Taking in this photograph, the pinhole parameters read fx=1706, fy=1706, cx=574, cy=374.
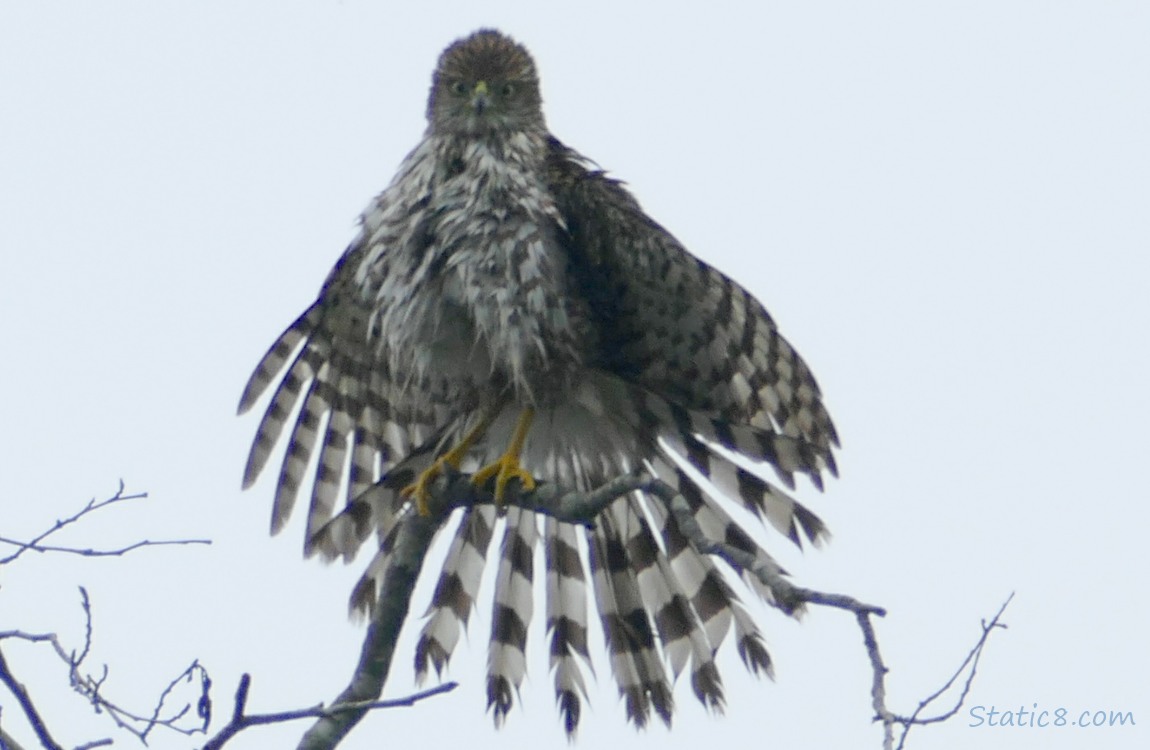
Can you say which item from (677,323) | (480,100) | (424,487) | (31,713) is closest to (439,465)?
(424,487)

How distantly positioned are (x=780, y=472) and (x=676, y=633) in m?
0.63

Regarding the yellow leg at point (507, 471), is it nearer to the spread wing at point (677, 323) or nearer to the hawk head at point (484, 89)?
the spread wing at point (677, 323)

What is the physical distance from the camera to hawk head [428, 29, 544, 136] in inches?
221

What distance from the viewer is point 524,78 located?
Answer: 5906 millimetres

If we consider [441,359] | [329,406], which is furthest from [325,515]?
[441,359]

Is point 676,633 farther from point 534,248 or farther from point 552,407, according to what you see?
point 534,248

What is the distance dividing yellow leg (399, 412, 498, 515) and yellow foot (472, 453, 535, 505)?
0.42 ft

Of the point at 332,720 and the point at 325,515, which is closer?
the point at 332,720

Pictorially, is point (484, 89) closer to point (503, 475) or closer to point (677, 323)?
point (677, 323)

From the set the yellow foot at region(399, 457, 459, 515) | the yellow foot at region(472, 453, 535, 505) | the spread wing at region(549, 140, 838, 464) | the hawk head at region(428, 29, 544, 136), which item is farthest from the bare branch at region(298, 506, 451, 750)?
the hawk head at region(428, 29, 544, 136)

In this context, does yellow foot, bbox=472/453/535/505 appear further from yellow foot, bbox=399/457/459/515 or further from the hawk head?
the hawk head

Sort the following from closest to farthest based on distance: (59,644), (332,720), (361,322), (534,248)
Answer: (59,644) < (332,720) < (534,248) < (361,322)

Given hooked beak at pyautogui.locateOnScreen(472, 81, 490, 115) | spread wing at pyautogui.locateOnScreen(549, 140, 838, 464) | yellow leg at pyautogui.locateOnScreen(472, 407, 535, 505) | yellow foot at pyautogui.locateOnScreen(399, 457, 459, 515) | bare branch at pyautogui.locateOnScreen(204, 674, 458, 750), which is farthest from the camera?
hooked beak at pyautogui.locateOnScreen(472, 81, 490, 115)

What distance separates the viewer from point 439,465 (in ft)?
16.9
